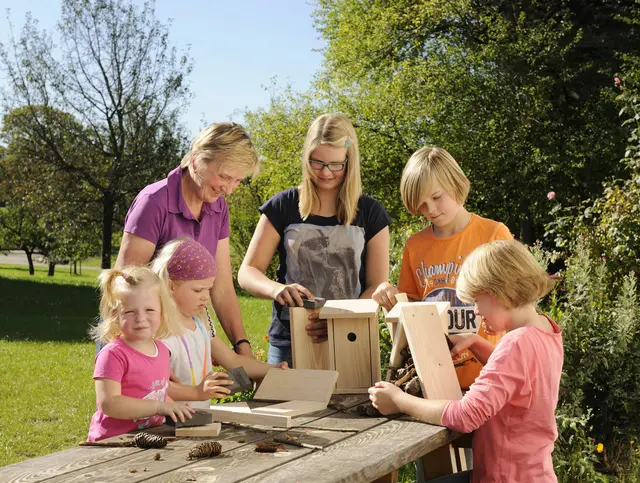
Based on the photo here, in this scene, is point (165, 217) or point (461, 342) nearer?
point (461, 342)

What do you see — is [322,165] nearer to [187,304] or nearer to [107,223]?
[187,304]

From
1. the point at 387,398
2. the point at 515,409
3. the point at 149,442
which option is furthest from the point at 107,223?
the point at 515,409

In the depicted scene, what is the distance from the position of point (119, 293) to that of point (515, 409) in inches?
56.0

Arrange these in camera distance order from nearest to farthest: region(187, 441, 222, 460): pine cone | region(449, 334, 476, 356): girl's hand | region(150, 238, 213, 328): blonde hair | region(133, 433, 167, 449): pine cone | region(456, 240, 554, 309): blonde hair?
region(187, 441, 222, 460): pine cone < region(133, 433, 167, 449): pine cone < region(456, 240, 554, 309): blonde hair < region(150, 238, 213, 328): blonde hair < region(449, 334, 476, 356): girl's hand

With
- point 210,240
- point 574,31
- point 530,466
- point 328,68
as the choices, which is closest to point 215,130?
point 210,240

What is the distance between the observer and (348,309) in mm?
3045

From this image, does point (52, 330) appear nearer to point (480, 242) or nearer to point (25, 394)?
point (25, 394)

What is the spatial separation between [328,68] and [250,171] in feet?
56.1

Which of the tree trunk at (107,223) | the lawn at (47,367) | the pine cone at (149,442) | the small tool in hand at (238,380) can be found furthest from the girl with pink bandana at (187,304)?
the tree trunk at (107,223)

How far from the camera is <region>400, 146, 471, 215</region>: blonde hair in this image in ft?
10.2

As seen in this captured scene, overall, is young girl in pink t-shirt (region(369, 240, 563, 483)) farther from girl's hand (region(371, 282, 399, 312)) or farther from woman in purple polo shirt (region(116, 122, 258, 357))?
woman in purple polo shirt (region(116, 122, 258, 357))

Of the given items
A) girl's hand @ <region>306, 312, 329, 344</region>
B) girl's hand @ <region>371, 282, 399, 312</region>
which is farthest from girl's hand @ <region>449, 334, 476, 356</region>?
girl's hand @ <region>306, 312, 329, 344</region>

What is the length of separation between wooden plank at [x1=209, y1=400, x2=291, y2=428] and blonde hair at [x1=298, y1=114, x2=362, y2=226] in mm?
1084

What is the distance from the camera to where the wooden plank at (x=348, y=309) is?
302cm
